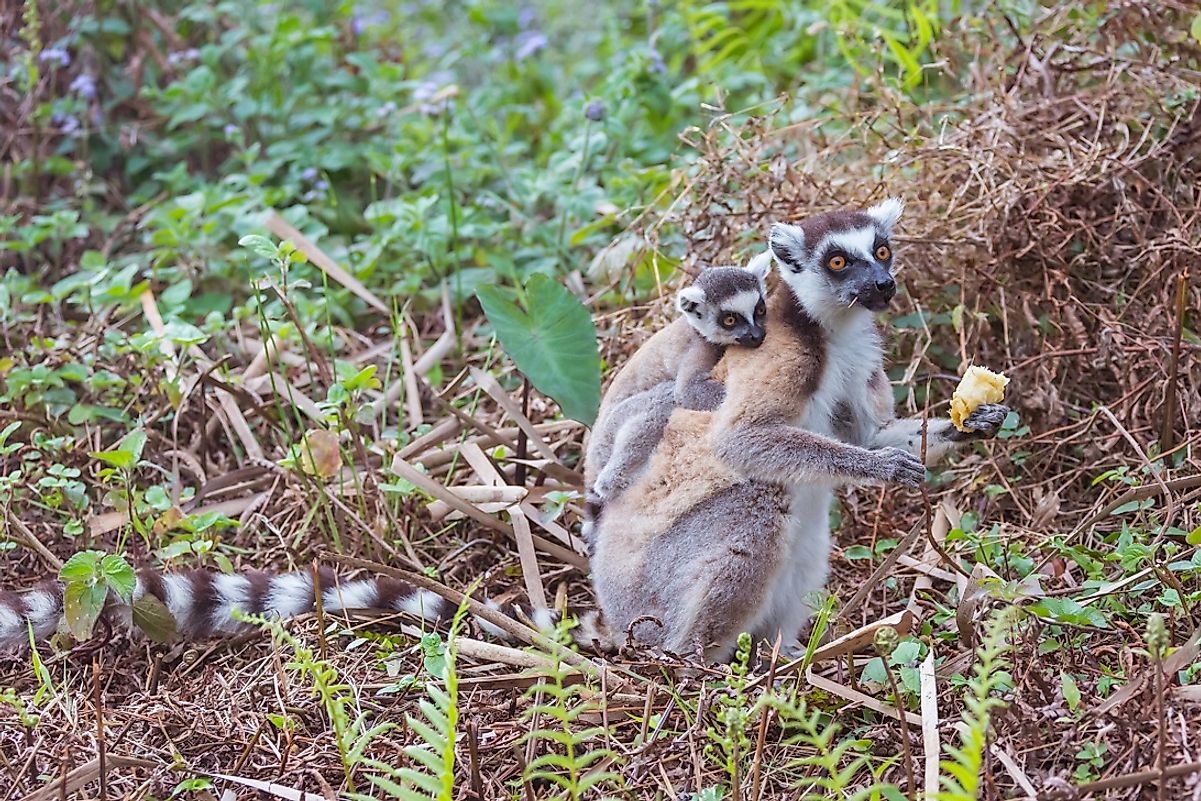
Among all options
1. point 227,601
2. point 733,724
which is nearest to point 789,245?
point 733,724

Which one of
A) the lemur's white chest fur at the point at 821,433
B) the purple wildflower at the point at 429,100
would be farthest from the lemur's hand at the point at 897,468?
the purple wildflower at the point at 429,100

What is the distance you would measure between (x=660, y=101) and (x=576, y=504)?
240 centimetres

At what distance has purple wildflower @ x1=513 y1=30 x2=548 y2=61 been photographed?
6429mm

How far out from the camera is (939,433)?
3475 mm

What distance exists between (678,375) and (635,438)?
0.24 m

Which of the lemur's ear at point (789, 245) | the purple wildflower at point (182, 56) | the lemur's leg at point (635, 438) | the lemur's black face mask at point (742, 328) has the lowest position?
the lemur's leg at point (635, 438)

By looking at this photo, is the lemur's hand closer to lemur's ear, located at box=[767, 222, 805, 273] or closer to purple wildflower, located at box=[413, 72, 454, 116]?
lemur's ear, located at box=[767, 222, 805, 273]

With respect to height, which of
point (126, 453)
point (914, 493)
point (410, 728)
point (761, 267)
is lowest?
point (914, 493)

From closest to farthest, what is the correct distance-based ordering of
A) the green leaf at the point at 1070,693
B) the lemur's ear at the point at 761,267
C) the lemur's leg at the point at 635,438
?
the green leaf at the point at 1070,693 < the lemur's leg at the point at 635,438 < the lemur's ear at the point at 761,267

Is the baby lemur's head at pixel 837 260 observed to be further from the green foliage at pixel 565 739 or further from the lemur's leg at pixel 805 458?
the green foliage at pixel 565 739

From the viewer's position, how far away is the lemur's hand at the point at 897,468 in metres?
3.17

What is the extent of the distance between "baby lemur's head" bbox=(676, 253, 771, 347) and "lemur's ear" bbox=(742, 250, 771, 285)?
0.02m

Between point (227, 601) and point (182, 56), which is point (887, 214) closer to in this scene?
point (227, 601)

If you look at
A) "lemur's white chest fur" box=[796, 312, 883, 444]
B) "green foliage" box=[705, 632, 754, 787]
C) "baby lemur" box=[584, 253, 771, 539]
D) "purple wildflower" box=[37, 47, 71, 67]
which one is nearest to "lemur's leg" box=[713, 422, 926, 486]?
"lemur's white chest fur" box=[796, 312, 883, 444]
